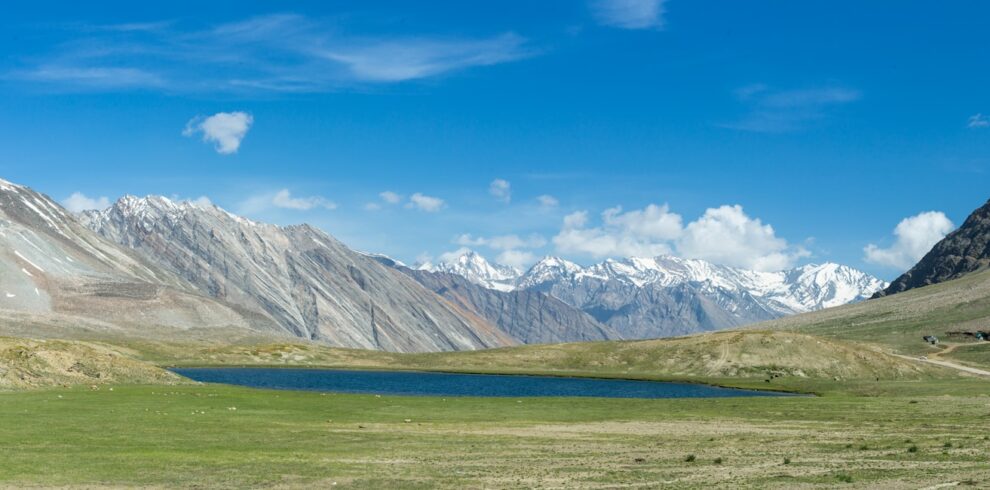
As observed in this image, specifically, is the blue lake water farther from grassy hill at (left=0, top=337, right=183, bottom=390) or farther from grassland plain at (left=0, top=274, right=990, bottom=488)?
grassland plain at (left=0, top=274, right=990, bottom=488)

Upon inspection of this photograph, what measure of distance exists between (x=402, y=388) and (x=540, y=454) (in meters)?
84.5

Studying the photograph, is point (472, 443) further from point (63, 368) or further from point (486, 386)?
point (486, 386)

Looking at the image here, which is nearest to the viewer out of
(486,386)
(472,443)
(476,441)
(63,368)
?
(472,443)

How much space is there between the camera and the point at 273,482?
1389 inches

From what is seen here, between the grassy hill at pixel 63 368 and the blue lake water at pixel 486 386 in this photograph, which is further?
the blue lake water at pixel 486 386

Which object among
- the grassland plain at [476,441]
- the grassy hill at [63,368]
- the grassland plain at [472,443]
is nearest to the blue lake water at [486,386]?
the grassy hill at [63,368]

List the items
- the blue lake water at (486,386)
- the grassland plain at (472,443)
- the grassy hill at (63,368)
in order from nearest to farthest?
the grassland plain at (472,443), the grassy hill at (63,368), the blue lake water at (486,386)

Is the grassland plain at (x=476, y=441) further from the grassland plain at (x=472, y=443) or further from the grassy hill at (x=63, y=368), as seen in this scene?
the grassy hill at (x=63, y=368)

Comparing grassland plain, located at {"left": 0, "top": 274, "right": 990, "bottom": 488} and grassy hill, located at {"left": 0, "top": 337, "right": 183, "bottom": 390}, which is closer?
grassland plain, located at {"left": 0, "top": 274, "right": 990, "bottom": 488}

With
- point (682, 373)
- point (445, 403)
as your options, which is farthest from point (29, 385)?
point (682, 373)

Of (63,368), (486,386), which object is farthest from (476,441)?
(486,386)

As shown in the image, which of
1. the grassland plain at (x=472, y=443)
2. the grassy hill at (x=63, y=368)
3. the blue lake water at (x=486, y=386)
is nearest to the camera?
the grassland plain at (x=472, y=443)

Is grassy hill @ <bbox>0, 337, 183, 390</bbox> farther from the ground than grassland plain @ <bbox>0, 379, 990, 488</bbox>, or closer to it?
farther from the ground

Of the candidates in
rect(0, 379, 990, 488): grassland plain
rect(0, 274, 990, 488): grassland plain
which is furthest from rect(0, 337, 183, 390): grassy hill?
rect(0, 379, 990, 488): grassland plain
